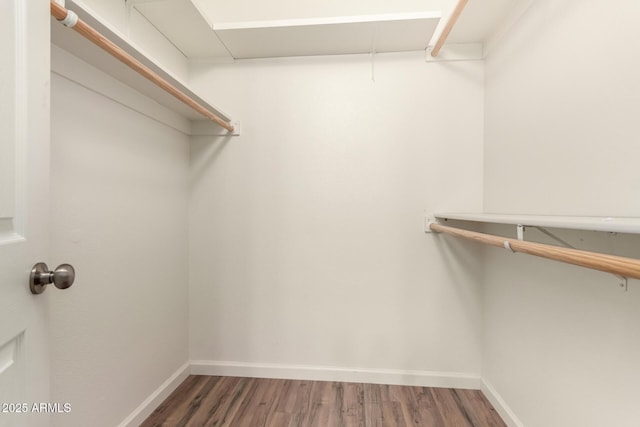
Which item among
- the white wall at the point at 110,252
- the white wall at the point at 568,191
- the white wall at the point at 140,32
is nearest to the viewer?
the white wall at the point at 568,191

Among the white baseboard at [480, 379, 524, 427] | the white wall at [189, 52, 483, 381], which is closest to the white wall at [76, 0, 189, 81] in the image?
the white wall at [189, 52, 483, 381]

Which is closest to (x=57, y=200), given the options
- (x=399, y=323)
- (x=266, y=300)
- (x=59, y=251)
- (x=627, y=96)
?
(x=59, y=251)

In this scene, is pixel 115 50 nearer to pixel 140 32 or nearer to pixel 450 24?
pixel 140 32

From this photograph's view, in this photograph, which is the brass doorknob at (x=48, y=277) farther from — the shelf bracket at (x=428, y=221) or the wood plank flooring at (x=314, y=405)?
the shelf bracket at (x=428, y=221)

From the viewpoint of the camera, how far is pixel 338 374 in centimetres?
182

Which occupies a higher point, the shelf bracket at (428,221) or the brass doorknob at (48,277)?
the shelf bracket at (428,221)

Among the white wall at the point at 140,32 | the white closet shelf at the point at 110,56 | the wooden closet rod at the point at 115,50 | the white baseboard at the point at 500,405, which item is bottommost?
the white baseboard at the point at 500,405

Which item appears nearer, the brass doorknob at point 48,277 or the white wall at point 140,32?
the brass doorknob at point 48,277

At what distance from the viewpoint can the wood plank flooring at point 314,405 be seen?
1.48 m

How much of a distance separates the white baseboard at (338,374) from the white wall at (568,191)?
0.24 m

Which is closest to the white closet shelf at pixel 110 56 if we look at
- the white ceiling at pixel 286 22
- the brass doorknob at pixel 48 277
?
the white ceiling at pixel 286 22

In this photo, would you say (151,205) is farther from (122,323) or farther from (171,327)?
(171,327)

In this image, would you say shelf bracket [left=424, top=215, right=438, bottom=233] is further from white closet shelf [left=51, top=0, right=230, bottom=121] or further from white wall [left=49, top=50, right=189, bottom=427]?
white wall [left=49, top=50, right=189, bottom=427]

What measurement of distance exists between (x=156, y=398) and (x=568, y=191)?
7.27 feet
